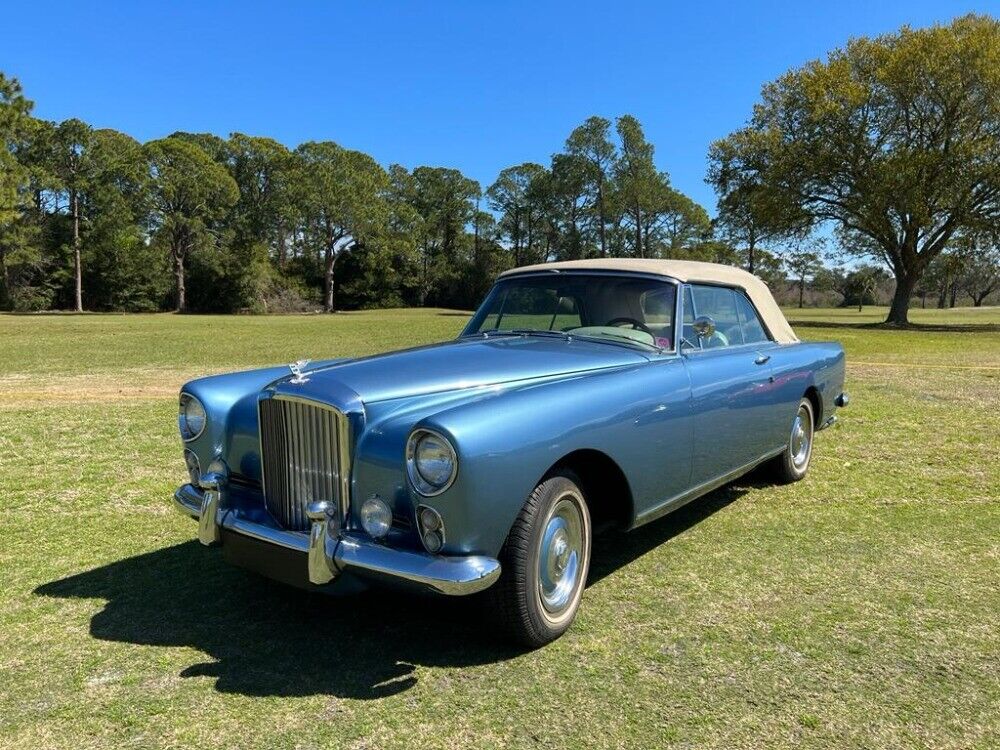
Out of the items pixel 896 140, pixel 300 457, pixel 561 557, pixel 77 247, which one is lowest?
pixel 561 557

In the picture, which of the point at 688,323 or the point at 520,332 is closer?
the point at 688,323

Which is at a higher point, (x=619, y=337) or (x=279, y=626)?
(x=619, y=337)

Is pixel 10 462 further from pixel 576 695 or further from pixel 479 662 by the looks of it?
pixel 576 695

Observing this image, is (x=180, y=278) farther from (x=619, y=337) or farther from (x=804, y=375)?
(x=619, y=337)

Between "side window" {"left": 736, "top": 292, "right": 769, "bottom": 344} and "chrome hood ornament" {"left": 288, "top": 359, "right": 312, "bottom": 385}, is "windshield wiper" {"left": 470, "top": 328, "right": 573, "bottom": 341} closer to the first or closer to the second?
"chrome hood ornament" {"left": 288, "top": 359, "right": 312, "bottom": 385}

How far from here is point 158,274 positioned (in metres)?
53.4

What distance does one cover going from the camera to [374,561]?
103 inches

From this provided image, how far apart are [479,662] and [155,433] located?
550 centimetres

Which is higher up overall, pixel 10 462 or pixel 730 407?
pixel 730 407

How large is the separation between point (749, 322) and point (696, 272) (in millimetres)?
821

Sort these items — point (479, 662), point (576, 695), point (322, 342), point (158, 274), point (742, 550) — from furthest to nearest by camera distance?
point (158, 274) < point (322, 342) < point (742, 550) < point (479, 662) < point (576, 695)

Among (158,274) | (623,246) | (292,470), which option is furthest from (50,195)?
(292,470)

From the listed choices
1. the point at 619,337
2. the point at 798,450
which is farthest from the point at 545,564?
the point at 798,450

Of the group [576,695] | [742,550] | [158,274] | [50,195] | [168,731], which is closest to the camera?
[168,731]
